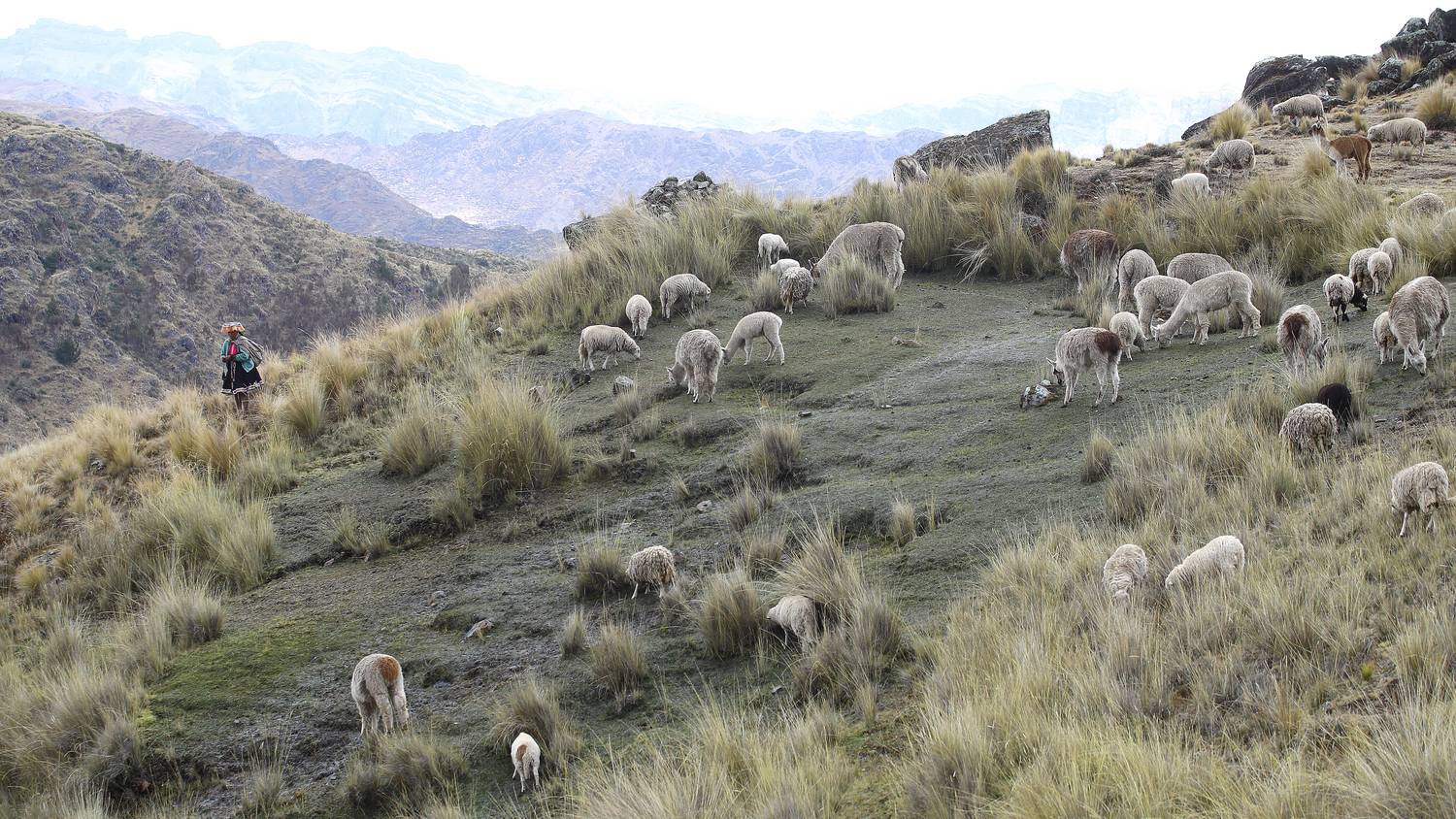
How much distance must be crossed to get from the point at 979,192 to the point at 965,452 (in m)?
8.08

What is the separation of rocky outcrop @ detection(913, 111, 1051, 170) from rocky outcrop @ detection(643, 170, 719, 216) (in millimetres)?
4246

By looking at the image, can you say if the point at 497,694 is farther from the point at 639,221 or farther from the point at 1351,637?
the point at 639,221

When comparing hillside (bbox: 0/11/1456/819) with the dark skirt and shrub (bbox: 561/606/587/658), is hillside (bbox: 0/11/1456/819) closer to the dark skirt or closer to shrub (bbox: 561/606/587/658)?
shrub (bbox: 561/606/587/658)

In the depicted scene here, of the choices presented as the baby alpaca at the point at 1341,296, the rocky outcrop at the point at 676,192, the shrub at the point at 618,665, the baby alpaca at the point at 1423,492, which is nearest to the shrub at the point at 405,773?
the shrub at the point at 618,665

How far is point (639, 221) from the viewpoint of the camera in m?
15.7

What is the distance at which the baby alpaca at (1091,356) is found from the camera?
7.18 metres

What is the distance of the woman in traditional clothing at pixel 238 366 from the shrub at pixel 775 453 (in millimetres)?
8599

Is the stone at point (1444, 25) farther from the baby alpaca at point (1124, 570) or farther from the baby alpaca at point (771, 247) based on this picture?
the baby alpaca at point (1124, 570)

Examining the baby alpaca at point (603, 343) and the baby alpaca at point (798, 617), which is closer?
the baby alpaca at point (798, 617)

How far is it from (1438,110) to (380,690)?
18710 millimetres

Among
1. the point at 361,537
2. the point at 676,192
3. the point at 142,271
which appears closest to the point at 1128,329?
the point at 361,537

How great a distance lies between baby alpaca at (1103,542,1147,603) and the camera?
4297 mm

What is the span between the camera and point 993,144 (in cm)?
1867

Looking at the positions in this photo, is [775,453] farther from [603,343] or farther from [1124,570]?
[603,343]
